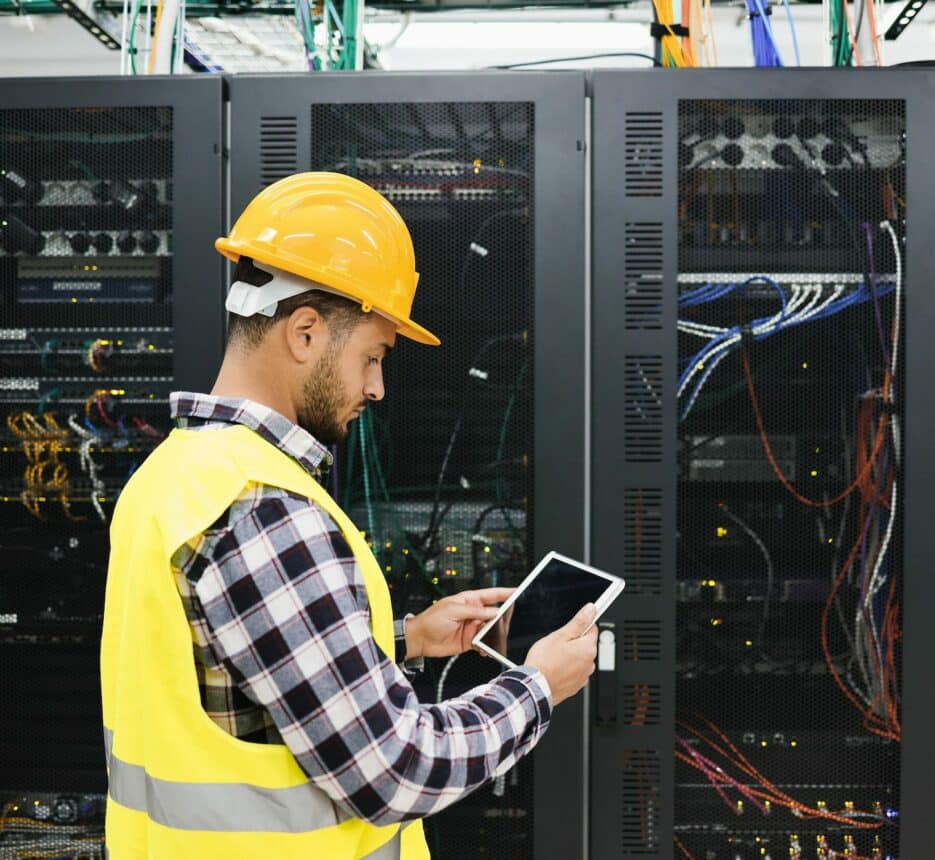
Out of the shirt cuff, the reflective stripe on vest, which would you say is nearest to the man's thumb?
the shirt cuff

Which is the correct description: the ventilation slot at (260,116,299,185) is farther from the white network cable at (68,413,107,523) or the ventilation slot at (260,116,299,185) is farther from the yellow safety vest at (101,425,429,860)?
the yellow safety vest at (101,425,429,860)

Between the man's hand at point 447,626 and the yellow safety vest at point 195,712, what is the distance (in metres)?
0.34

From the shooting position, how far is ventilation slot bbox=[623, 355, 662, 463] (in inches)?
64.0

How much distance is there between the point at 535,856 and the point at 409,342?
1.04 meters

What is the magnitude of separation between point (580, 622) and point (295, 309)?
1.84 ft

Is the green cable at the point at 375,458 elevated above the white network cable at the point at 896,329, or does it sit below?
below

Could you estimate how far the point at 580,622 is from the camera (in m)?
1.13

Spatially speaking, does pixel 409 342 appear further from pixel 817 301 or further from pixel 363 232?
pixel 817 301

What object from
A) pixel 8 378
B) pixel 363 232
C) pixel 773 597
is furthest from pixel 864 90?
pixel 8 378

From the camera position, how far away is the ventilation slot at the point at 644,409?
1.63 m

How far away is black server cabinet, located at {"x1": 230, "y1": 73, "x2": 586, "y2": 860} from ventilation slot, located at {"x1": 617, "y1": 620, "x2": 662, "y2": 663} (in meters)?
0.17

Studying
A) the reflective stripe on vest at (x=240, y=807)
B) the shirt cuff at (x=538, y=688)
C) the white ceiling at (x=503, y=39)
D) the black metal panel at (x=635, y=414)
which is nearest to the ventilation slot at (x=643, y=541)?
the black metal panel at (x=635, y=414)

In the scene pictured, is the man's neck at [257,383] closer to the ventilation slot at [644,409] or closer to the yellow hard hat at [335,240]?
the yellow hard hat at [335,240]

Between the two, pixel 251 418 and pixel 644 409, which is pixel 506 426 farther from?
pixel 251 418
